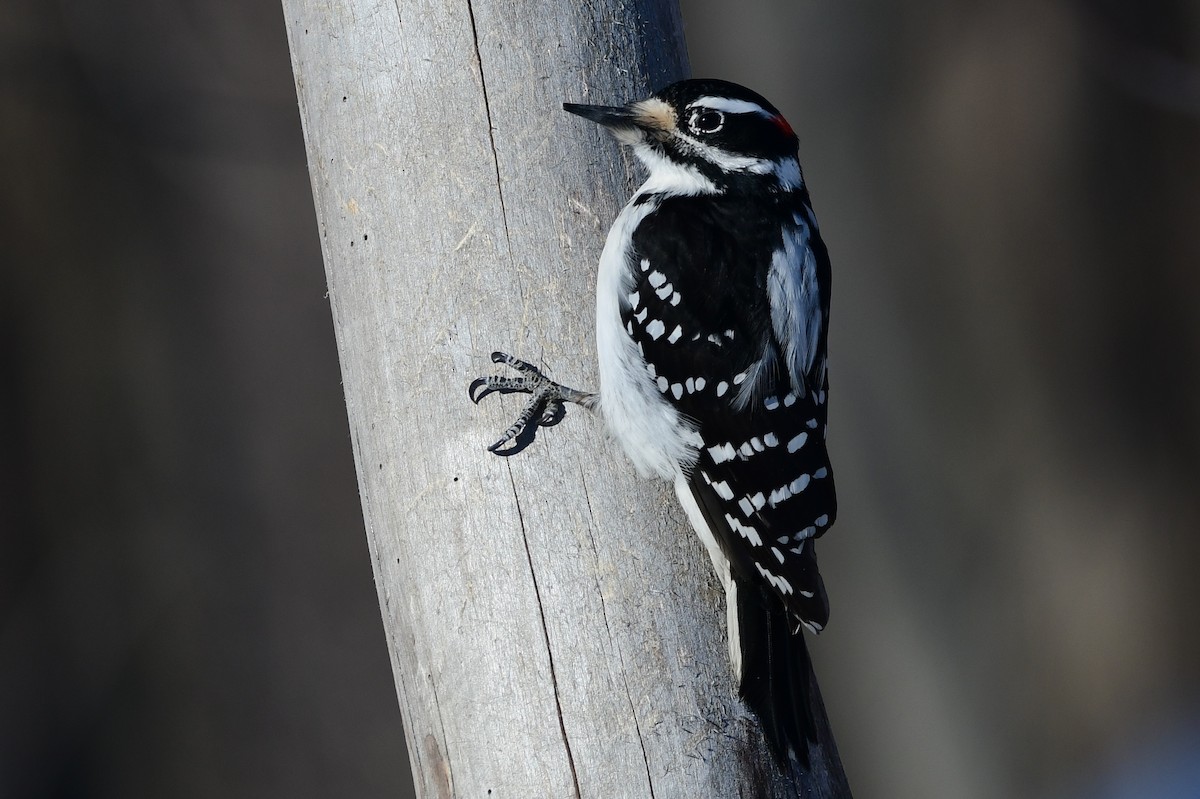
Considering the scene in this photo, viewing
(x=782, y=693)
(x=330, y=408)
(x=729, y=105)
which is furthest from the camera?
(x=330, y=408)

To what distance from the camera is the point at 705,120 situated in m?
2.69

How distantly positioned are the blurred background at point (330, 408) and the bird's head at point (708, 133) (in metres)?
3.01

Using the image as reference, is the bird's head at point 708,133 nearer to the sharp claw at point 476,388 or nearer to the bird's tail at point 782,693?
the sharp claw at point 476,388

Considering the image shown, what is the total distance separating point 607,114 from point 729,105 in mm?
380

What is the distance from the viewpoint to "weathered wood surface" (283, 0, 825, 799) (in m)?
2.20

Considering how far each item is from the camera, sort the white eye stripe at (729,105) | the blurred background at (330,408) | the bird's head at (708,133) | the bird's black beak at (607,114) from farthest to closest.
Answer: the blurred background at (330,408), the white eye stripe at (729,105), the bird's head at (708,133), the bird's black beak at (607,114)

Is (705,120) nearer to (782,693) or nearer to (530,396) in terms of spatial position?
(530,396)

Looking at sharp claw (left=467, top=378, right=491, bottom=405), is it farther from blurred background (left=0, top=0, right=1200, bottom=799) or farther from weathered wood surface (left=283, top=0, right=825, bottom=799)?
blurred background (left=0, top=0, right=1200, bottom=799)

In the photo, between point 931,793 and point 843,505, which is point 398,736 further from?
point 931,793

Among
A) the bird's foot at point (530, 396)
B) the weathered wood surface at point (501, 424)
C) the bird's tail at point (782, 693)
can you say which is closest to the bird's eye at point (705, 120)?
the weathered wood surface at point (501, 424)

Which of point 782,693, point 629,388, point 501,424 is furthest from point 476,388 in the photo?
point 782,693

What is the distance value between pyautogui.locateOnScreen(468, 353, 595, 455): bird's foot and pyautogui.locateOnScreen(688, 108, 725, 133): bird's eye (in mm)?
740

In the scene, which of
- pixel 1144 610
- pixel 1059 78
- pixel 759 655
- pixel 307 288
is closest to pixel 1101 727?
pixel 1144 610

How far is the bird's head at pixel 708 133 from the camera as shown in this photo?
2529 millimetres
